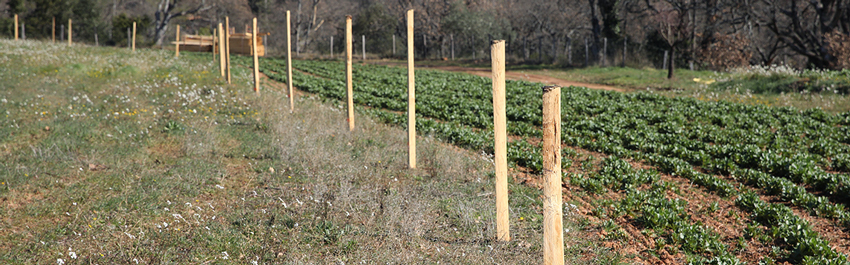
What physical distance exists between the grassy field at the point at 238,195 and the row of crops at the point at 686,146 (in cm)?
117

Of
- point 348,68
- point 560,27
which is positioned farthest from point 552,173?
point 560,27

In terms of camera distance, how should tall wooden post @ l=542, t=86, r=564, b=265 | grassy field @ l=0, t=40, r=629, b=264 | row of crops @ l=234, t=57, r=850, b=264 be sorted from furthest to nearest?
row of crops @ l=234, t=57, r=850, b=264
grassy field @ l=0, t=40, r=629, b=264
tall wooden post @ l=542, t=86, r=564, b=265

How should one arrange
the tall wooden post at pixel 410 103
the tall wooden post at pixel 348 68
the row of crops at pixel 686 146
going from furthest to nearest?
the tall wooden post at pixel 348 68 → the tall wooden post at pixel 410 103 → the row of crops at pixel 686 146

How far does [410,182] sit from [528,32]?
1585 inches

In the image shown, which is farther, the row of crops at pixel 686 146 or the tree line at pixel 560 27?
the tree line at pixel 560 27

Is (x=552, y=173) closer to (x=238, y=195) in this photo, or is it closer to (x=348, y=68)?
(x=238, y=195)

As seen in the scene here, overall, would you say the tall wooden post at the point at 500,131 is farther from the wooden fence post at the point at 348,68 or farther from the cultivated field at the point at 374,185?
the wooden fence post at the point at 348,68

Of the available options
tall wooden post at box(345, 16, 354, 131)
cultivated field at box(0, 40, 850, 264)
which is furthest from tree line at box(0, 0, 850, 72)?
tall wooden post at box(345, 16, 354, 131)

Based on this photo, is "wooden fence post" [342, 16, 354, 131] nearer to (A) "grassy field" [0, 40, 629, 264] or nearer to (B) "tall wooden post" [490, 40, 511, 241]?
(A) "grassy field" [0, 40, 629, 264]

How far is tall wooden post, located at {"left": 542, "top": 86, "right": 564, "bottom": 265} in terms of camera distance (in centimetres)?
375

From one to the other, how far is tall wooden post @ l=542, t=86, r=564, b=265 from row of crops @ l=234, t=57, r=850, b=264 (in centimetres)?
207

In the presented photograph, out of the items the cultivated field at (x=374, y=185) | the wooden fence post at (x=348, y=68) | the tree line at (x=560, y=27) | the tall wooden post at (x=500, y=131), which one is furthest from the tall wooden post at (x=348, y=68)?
the tree line at (x=560, y=27)

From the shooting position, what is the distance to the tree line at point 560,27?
1096 inches

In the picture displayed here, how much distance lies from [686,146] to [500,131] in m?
7.21
